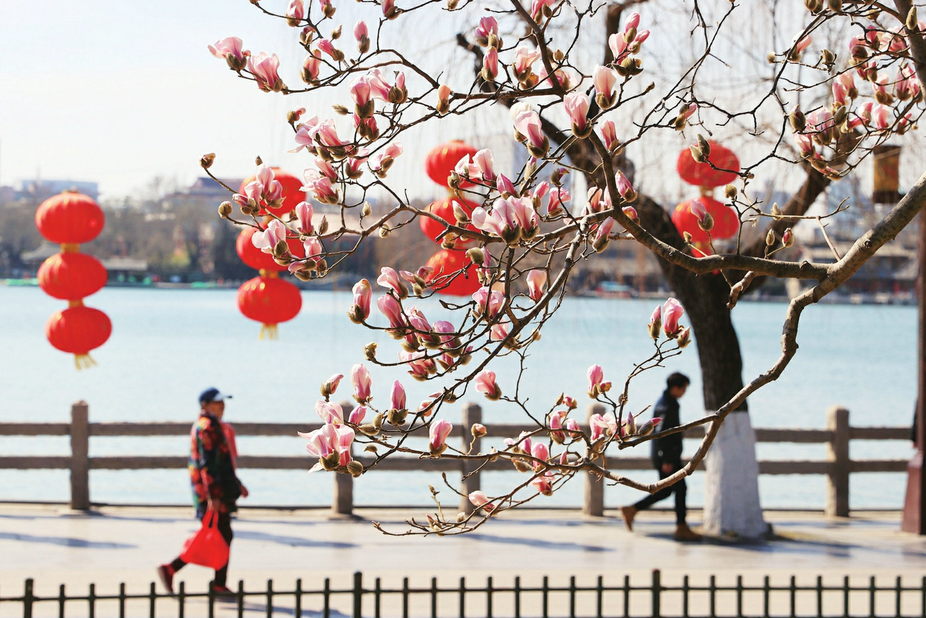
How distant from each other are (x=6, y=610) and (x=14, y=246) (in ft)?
278

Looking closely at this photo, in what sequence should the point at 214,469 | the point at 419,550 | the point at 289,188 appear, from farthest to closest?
the point at 419,550
the point at 214,469
the point at 289,188

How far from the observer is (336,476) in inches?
428

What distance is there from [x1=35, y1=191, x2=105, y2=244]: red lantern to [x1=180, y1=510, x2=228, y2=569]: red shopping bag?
112 inches

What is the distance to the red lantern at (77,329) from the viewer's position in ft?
27.9

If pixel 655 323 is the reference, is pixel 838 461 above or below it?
below

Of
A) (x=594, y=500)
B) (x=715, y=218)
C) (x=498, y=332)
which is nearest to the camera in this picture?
(x=498, y=332)

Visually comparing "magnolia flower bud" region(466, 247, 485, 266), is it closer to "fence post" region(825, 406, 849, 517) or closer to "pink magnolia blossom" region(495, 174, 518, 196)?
"pink magnolia blossom" region(495, 174, 518, 196)

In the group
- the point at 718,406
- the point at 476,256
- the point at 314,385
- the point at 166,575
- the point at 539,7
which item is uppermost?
the point at 539,7

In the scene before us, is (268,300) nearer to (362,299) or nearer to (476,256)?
(362,299)

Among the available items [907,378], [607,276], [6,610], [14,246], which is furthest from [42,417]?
[14,246]

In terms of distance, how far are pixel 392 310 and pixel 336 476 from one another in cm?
827

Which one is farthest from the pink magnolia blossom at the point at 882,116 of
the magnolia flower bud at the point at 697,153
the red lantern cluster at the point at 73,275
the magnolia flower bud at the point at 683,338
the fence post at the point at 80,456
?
the fence post at the point at 80,456

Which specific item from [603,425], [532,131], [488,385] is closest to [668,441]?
[603,425]

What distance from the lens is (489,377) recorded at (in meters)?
3.33
